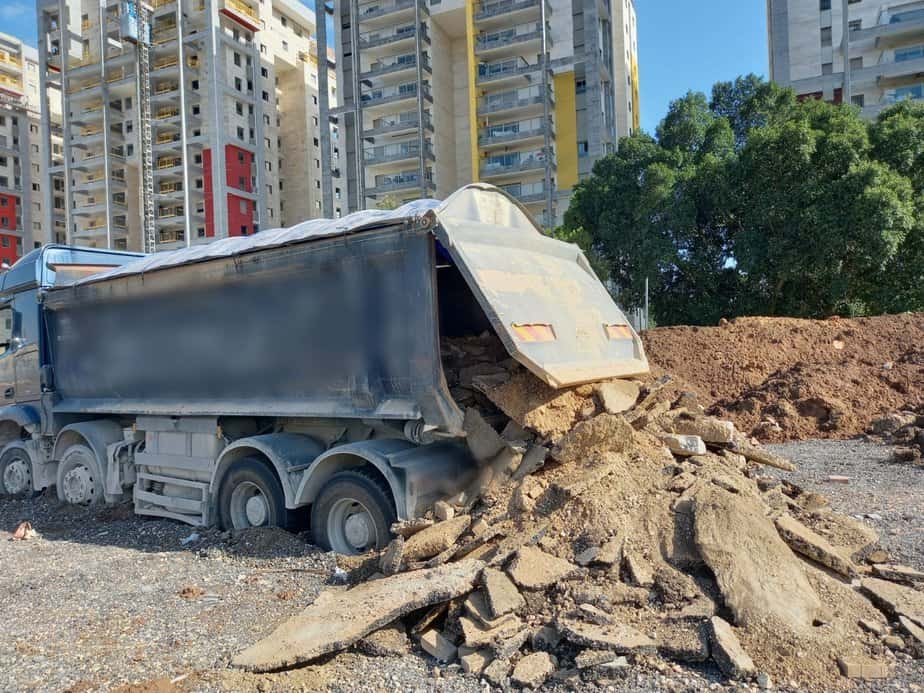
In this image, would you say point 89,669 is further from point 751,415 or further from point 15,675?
point 751,415

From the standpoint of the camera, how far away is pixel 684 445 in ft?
17.9

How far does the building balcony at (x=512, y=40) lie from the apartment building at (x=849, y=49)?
16.9 m

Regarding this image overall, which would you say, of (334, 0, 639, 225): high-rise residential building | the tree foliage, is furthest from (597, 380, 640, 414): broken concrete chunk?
(334, 0, 639, 225): high-rise residential building

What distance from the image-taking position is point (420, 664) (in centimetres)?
367

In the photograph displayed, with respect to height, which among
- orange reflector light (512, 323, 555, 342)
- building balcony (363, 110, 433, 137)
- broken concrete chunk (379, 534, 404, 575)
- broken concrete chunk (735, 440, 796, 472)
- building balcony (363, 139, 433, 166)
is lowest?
broken concrete chunk (379, 534, 404, 575)

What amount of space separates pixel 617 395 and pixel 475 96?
142 ft

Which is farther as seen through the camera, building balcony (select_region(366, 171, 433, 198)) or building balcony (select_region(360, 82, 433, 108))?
building balcony (select_region(366, 171, 433, 198))

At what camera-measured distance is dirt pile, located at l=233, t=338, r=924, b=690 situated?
338cm

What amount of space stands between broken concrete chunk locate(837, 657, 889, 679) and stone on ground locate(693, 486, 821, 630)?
24cm

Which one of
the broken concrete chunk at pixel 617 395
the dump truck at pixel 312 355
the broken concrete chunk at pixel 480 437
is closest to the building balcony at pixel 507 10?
the dump truck at pixel 312 355

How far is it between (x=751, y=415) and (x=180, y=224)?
169ft

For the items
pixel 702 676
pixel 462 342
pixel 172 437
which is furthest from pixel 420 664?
pixel 172 437

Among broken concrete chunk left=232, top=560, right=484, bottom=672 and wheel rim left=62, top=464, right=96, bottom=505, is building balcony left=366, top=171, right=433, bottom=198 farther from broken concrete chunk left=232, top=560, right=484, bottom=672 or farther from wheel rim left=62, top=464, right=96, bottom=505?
broken concrete chunk left=232, top=560, right=484, bottom=672

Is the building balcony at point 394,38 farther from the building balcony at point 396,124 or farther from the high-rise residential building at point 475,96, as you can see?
the building balcony at point 396,124
